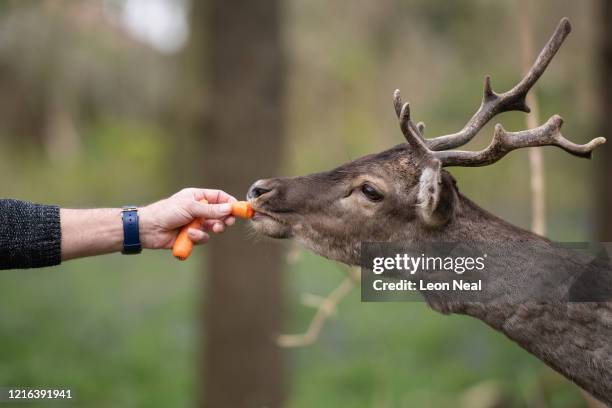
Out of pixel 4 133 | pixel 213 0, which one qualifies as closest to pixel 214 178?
pixel 213 0

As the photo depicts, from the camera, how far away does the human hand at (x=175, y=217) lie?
3320 millimetres

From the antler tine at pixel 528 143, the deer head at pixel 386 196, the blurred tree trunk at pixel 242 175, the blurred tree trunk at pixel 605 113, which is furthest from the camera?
the blurred tree trunk at pixel 605 113

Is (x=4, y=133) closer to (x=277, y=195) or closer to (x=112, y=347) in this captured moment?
(x=112, y=347)

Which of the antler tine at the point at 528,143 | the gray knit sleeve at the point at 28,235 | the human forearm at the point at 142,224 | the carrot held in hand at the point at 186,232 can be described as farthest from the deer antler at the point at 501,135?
the gray knit sleeve at the point at 28,235

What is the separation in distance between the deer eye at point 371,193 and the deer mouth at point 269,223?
38cm

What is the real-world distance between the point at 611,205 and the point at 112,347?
5327 mm

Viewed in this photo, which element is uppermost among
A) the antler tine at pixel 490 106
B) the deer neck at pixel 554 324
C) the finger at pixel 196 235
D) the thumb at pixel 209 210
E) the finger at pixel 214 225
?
the antler tine at pixel 490 106

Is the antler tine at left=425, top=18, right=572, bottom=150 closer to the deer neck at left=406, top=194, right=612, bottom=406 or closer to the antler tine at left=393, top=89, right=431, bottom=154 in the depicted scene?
the antler tine at left=393, top=89, right=431, bottom=154

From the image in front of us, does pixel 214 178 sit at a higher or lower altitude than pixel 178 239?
higher

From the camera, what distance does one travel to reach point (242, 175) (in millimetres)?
6227

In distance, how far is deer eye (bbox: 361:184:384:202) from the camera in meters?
3.38

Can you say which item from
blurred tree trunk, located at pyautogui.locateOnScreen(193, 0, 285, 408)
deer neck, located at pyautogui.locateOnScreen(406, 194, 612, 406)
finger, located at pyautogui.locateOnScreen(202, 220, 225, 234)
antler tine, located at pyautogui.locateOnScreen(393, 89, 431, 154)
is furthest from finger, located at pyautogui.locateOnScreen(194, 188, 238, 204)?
blurred tree trunk, located at pyautogui.locateOnScreen(193, 0, 285, 408)

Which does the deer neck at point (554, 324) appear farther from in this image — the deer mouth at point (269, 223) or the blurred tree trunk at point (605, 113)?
the blurred tree trunk at point (605, 113)

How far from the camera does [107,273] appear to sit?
12133 millimetres
